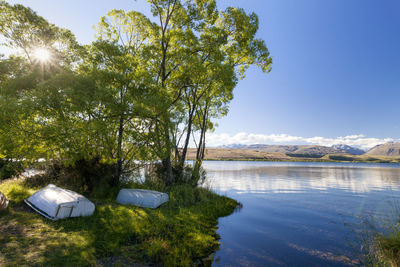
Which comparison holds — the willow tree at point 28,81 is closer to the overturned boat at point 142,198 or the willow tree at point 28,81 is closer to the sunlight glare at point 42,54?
the sunlight glare at point 42,54

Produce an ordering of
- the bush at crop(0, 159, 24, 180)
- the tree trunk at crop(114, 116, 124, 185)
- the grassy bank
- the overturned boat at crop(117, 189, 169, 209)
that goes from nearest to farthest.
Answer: the grassy bank < the overturned boat at crop(117, 189, 169, 209) < the tree trunk at crop(114, 116, 124, 185) < the bush at crop(0, 159, 24, 180)

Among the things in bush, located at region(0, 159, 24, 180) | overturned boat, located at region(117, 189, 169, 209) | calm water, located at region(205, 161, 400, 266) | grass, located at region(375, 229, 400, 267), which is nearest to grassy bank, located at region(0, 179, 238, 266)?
overturned boat, located at region(117, 189, 169, 209)

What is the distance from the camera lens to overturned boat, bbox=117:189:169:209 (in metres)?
12.0

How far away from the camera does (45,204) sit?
31.4ft

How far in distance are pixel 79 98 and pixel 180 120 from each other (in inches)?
→ 305

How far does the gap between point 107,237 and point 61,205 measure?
10.6 feet

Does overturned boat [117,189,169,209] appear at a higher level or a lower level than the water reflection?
higher

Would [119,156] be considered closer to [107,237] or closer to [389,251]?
[107,237]

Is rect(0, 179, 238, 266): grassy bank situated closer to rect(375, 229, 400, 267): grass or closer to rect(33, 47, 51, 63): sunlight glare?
rect(375, 229, 400, 267): grass

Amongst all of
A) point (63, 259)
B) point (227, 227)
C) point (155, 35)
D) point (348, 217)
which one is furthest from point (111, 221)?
point (348, 217)

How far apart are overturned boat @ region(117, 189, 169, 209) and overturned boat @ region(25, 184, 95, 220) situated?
9.03 feet

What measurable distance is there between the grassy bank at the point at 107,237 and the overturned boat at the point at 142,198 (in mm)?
707

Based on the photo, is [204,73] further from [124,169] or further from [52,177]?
[52,177]

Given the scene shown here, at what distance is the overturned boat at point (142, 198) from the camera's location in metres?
12.0
